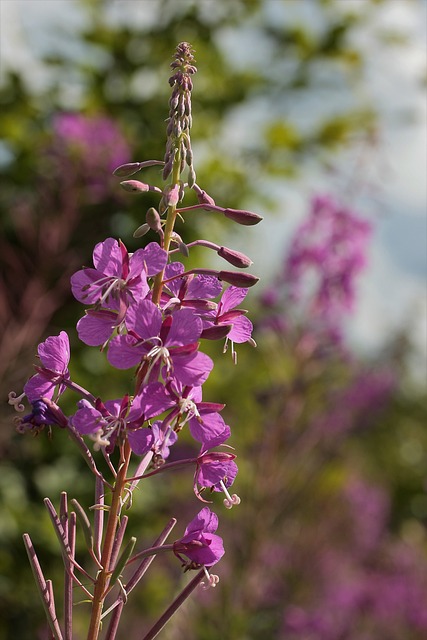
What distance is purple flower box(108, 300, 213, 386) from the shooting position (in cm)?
Result: 120

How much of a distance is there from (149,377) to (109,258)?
219 millimetres

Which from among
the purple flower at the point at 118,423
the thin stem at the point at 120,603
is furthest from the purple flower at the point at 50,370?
the thin stem at the point at 120,603

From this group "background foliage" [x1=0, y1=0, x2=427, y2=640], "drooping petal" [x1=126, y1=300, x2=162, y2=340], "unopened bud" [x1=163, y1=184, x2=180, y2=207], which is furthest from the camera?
"background foliage" [x1=0, y1=0, x2=427, y2=640]

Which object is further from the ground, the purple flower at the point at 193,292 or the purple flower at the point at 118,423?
the purple flower at the point at 193,292

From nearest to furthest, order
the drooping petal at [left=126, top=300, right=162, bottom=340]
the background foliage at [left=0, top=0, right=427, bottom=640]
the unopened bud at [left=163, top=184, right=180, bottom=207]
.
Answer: the drooping petal at [left=126, top=300, right=162, bottom=340] < the unopened bud at [left=163, top=184, right=180, bottom=207] < the background foliage at [left=0, top=0, right=427, bottom=640]

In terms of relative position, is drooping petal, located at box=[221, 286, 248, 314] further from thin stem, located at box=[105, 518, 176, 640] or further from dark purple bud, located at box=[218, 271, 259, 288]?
thin stem, located at box=[105, 518, 176, 640]

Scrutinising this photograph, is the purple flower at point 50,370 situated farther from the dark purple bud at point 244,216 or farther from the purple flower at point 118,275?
the dark purple bud at point 244,216

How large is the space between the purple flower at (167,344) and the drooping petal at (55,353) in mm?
158

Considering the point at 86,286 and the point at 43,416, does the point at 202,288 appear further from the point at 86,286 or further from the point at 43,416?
the point at 43,416

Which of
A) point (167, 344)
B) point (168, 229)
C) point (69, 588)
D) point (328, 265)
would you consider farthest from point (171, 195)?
point (328, 265)

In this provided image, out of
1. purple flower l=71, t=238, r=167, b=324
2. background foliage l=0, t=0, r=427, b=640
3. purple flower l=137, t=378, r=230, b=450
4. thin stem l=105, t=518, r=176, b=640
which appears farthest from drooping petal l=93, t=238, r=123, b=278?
background foliage l=0, t=0, r=427, b=640

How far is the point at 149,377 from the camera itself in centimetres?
120

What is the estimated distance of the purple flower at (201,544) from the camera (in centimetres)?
129

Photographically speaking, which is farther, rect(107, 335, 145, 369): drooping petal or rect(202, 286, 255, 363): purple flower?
rect(202, 286, 255, 363): purple flower
